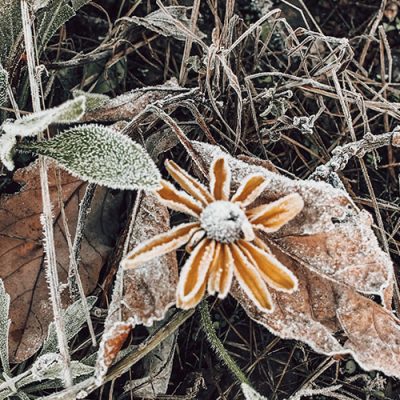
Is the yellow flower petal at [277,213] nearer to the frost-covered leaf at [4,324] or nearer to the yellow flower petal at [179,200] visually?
the yellow flower petal at [179,200]

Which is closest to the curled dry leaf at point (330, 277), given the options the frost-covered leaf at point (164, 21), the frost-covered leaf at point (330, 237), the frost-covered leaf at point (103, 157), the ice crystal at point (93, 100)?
the frost-covered leaf at point (330, 237)

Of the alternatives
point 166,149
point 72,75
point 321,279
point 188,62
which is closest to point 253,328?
point 321,279

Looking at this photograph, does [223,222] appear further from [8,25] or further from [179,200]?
[8,25]

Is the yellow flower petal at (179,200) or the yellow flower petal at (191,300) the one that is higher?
the yellow flower petal at (179,200)

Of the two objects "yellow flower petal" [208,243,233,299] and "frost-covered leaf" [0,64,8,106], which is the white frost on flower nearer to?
"frost-covered leaf" [0,64,8,106]

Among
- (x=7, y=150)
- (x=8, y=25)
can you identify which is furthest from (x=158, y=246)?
(x=8, y=25)

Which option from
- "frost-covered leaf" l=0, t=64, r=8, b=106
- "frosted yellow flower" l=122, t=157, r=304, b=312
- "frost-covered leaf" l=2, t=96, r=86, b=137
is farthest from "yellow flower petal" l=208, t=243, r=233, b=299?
"frost-covered leaf" l=0, t=64, r=8, b=106
